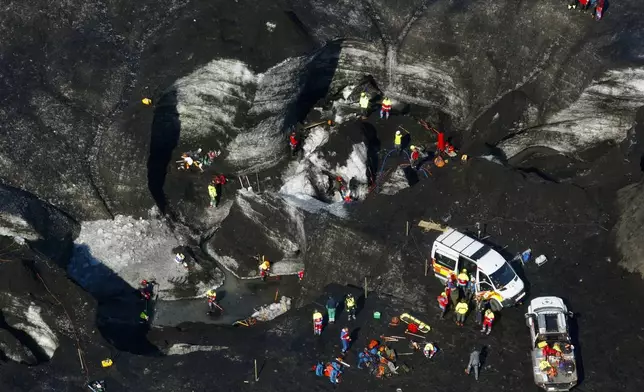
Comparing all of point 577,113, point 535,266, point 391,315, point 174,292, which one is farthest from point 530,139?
point 174,292

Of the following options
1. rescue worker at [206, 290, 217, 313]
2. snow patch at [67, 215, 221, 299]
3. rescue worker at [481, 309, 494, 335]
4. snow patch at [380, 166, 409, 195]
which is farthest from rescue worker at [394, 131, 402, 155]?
rescue worker at [481, 309, 494, 335]

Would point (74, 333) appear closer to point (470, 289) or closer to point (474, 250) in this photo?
point (470, 289)

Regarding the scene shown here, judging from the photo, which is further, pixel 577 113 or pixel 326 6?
pixel 326 6

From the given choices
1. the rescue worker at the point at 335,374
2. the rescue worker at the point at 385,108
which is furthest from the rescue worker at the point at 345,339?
the rescue worker at the point at 385,108

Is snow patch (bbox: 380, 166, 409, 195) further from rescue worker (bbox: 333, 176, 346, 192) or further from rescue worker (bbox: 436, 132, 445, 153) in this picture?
rescue worker (bbox: 436, 132, 445, 153)

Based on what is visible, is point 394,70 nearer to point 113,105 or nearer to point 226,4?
point 226,4

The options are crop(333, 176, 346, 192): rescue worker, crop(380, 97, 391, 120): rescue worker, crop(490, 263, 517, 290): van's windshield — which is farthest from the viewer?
crop(380, 97, 391, 120): rescue worker
